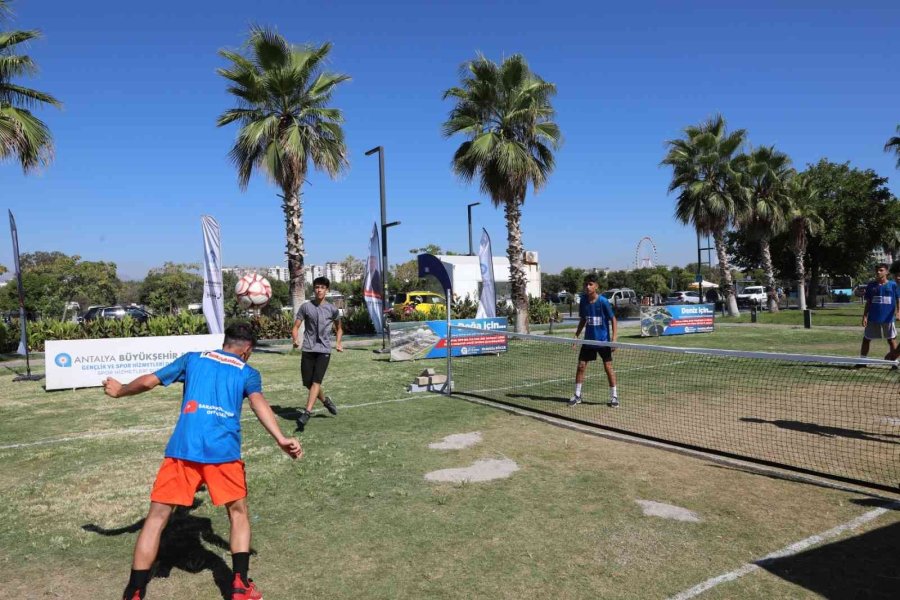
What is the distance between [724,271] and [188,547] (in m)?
34.0

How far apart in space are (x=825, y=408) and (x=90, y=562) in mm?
9241

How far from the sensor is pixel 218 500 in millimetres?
3539

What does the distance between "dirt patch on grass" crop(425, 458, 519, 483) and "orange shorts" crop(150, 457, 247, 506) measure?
8.36 ft

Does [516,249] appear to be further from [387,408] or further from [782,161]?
[782,161]

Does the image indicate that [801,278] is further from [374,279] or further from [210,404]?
[210,404]

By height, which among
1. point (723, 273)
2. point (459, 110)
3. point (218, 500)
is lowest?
point (218, 500)

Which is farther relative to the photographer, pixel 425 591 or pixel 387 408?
pixel 387 408

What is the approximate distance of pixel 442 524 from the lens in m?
4.68

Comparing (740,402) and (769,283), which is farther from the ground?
(769,283)

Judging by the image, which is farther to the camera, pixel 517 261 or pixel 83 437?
pixel 517 261

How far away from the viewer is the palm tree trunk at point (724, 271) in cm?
3211

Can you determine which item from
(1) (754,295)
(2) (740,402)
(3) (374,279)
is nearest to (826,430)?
(2) (740,402)

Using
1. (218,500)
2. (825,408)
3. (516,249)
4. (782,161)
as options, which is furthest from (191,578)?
(782,161)

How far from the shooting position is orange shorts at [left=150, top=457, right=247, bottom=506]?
137 inches
